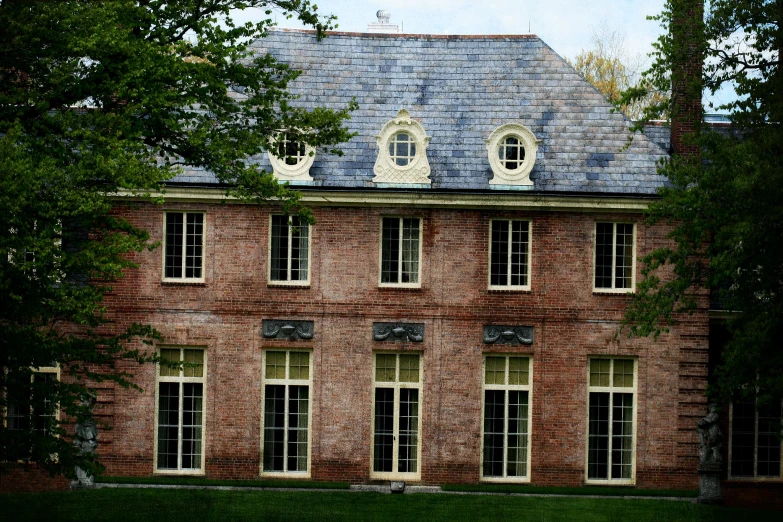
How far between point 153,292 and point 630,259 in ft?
35.5

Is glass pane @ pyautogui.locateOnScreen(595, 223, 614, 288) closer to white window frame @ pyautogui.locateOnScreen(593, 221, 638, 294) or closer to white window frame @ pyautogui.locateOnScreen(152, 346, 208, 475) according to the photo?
white window frame @ pyautogui.locateOnScreen(593, 221, 638, 294)

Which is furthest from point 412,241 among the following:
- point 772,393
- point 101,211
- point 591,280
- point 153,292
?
point 101,211

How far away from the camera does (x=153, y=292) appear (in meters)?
29.2

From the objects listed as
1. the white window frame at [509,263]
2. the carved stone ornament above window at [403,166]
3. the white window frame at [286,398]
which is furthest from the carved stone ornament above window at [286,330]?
the white window frame at [509,263]

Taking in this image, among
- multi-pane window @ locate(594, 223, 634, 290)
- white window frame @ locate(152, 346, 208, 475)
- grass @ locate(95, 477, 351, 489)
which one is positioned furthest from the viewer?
multi-pane window @ locate(594, 223, 634, 290)

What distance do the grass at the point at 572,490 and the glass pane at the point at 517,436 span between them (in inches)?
21.3

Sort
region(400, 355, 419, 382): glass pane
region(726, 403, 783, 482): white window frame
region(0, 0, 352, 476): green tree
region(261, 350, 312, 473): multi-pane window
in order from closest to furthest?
region(0, 0, 352, 476): green tree → region(261, 350, 312, 473): multi-pane window → region(400, 355, 419, 382): glass pane → region(726, 403, 783, 482): white window frame

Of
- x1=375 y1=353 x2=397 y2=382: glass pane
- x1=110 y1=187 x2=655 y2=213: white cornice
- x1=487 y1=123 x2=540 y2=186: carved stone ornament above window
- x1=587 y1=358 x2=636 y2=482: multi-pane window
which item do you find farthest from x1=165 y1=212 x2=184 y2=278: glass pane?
x1=587 y1=358 x2=636 y2=482: multi-pane window

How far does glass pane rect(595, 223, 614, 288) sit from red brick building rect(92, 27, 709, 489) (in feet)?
0.17

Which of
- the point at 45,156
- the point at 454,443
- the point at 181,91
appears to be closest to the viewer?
the point at 45,156

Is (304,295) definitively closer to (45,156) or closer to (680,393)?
(680,393)

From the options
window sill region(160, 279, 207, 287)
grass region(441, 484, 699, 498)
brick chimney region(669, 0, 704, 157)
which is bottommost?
grass region(441, 484, 699, 498)

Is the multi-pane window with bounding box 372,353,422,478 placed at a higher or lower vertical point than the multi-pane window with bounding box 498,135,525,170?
lower

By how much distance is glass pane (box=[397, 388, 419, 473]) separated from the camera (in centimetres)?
2908
